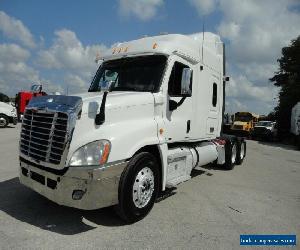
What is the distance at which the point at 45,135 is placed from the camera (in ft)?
16.8

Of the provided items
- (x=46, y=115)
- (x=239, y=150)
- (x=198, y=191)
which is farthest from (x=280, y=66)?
(x=46, y=115)

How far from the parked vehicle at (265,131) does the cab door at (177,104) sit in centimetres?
2762

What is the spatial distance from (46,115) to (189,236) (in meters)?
2.79

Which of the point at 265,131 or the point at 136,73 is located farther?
the point at 265,131

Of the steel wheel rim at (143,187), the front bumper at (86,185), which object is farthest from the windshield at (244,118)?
the front bumper at (86,185)

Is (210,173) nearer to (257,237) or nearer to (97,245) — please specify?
(257,237)

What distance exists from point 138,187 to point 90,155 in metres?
1.05

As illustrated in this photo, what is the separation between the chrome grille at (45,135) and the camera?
489cm

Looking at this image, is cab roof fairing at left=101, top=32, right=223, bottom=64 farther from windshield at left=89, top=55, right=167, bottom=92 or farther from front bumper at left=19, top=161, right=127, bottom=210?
front bumper at left=19, top=161, right=127, bottom=210

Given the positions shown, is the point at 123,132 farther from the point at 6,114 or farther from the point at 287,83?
the point at 287,83

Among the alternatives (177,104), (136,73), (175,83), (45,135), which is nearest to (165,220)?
(177,104)

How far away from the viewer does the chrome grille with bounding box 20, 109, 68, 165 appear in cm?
489

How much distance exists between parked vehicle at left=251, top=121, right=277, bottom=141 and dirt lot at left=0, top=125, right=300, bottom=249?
84.1ft

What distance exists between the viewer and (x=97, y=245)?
4551 mm
